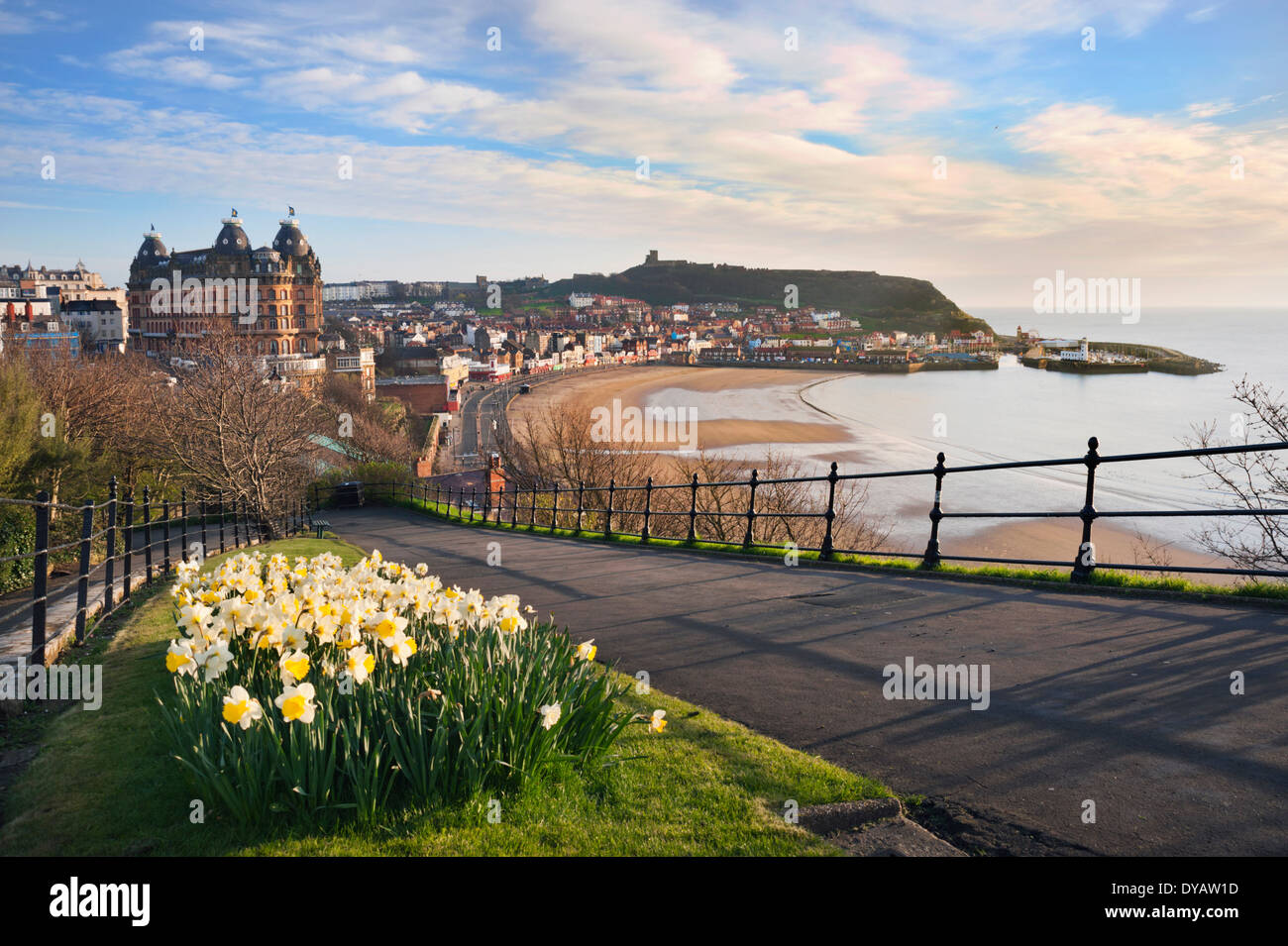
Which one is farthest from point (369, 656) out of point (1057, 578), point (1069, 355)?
point (1069, 355)

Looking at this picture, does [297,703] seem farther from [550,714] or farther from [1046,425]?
[1046,425]

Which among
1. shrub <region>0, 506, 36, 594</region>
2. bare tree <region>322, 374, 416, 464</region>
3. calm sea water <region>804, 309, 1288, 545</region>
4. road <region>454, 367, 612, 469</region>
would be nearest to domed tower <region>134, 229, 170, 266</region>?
road <region>454, 367, 612, 469</region>

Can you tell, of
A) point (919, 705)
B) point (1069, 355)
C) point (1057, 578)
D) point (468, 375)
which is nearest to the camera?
point (919, 705)

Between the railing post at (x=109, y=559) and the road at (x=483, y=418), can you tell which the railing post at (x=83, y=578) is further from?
the road at (x=483, y=418)

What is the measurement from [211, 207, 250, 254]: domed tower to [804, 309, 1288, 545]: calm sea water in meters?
86.1

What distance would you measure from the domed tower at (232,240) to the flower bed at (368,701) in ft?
435

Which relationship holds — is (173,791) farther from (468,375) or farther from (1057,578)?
(468,375)

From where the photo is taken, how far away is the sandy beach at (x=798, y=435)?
2639cm

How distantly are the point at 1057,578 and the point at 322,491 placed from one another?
39833 mm

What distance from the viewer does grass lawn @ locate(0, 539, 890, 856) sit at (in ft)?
12.0

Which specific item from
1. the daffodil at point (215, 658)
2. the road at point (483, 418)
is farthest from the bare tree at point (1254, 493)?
the road at point (483, 418)

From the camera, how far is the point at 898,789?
421cm

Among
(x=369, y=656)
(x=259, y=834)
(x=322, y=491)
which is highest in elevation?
(x=369, y=656)
